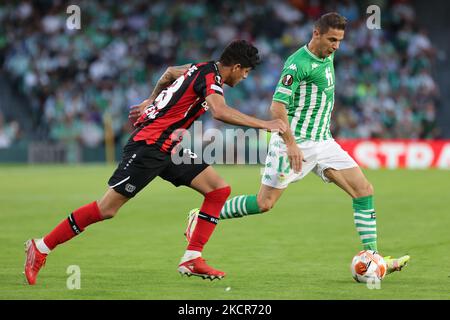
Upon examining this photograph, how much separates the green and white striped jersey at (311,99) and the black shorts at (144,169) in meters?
1.19

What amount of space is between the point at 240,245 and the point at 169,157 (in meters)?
2.92

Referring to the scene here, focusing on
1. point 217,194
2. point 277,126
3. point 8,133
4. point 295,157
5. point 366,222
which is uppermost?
point 8,133

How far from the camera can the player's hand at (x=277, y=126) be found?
756 centimetres

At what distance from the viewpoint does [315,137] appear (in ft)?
29.3

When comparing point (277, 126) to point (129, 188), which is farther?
point (129, 188)

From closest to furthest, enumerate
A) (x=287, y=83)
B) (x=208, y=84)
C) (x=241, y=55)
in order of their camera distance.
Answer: (x=208, y=84) < (x=241, y=55) < (x=287, y=83)

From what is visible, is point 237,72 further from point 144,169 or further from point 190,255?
point 190,255

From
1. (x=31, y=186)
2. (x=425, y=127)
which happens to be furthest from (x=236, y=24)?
(x=31, y=186)

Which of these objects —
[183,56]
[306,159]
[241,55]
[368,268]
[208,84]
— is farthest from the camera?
[183,56]

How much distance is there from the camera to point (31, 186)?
63.9 feet

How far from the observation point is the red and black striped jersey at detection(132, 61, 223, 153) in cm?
799

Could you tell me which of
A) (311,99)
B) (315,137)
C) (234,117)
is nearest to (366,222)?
(315,137)

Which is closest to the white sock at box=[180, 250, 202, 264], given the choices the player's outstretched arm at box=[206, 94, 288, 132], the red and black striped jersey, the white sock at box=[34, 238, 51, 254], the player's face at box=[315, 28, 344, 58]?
the red and black striped jersey

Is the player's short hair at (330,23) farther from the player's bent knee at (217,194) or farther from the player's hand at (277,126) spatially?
the player's bent knee at (217,194)
